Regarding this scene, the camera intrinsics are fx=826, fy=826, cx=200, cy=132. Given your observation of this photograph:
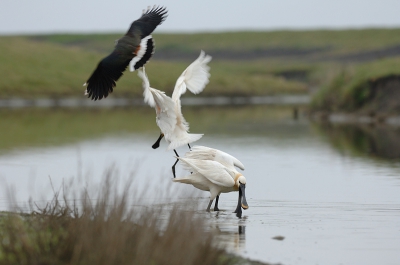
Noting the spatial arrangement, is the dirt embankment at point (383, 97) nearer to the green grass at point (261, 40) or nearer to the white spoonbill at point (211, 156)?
the white spoonbill at point (211, 156)

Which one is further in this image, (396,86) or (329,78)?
(329,78)

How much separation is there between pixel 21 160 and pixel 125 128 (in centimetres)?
1092

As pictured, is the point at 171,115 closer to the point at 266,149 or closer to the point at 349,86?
the point at 266,149

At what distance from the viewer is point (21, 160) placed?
17.3 m

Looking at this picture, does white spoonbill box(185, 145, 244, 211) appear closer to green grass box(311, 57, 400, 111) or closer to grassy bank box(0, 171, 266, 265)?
grassy bank box(0, 171, 266, 265)

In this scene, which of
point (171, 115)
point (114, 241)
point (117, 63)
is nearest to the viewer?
point (114, 241)

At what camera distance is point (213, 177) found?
1067 centimetres

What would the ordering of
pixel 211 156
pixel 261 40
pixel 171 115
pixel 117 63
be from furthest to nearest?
1. pixel 261 40
2. pixel 171 115
3. pixel 211 156
4. pixel 117 63

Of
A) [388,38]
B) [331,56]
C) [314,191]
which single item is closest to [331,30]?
[388,38]

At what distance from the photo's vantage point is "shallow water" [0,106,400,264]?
8367mm

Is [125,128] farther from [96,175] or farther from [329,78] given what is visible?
[96,175]

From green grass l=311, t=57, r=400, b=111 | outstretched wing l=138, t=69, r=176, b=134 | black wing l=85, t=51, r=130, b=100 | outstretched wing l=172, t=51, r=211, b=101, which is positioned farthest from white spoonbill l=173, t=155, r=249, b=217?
green grass l=311, t=57, r=400, b=111

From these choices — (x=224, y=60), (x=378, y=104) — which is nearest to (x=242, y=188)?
(x=378, y=104)

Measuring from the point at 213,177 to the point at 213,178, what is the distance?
13 mm
